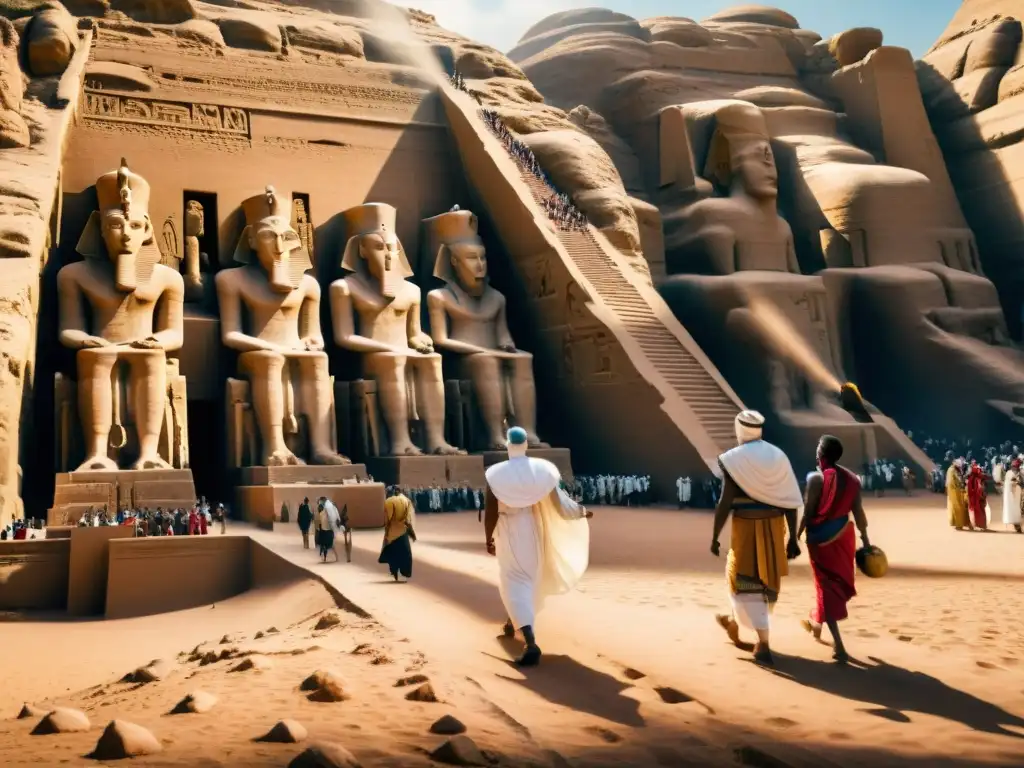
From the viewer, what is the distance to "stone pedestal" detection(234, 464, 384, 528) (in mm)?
10914

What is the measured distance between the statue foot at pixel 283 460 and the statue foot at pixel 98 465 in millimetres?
1771

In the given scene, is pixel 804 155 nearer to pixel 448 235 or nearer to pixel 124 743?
pixel 448 235

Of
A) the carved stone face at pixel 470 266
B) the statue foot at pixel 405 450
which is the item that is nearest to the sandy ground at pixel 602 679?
the statue foot at pixel 405 450

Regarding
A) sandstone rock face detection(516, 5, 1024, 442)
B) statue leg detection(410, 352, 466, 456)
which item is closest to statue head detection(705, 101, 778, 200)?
sandstone rock face detection(516, 5, 1024, 442)

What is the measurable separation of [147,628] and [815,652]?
551cm

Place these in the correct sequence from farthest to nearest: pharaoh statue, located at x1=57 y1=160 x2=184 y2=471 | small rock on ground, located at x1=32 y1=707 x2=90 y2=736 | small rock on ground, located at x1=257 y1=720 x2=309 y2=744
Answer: pharaoh statue, located at x1=57 y1=160 x2=184 y2=471 → small rock on ground, located at x1=32 y1=707 x2=90 y2=736 → small rock on ground, located at x1=257 y1=720 x2=309 y2=744

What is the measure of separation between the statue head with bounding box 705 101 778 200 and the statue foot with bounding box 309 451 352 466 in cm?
981

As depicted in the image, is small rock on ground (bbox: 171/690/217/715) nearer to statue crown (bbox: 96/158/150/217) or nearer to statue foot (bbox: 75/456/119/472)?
statue foot (bbox: 75/456/119/472)

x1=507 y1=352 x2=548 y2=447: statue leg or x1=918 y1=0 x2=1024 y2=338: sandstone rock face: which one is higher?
x1=918 y1=0 x2=1024 y2=338: sandstone rock face

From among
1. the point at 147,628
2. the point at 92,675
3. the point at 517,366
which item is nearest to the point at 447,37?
the point at 517,366

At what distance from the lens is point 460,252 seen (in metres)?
15.6

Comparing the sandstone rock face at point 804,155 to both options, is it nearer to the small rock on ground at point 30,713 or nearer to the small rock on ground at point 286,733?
the small rock on ground at point 30,713

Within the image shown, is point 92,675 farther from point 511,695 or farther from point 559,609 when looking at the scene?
point 511,695

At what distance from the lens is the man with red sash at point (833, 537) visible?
4559 millimetres
